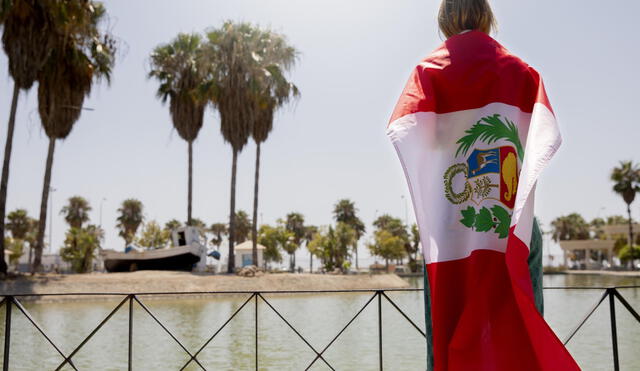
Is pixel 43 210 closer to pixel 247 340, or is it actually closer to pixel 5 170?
pixel 5 170

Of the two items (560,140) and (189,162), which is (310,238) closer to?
(189,162)

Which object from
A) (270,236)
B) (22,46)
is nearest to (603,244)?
Answer: (270,236)

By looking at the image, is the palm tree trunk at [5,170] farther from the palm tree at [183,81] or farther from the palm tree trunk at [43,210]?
the palm tree at [183,81]

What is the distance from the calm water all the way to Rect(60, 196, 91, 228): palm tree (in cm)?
4965

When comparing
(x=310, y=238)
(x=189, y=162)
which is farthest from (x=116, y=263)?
(x=310, y=238)

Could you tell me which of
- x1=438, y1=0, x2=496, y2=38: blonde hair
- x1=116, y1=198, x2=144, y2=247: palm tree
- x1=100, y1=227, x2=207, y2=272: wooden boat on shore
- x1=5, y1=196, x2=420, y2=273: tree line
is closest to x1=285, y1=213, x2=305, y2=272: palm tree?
Result: x1=5, y1=196, x2=420, y2=273: tree line

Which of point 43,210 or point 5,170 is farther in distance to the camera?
point 43,210

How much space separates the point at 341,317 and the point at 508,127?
13.0 m

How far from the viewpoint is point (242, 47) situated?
26297mm

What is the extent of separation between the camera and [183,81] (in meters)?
27.8

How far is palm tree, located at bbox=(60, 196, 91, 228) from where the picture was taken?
61.7 metres

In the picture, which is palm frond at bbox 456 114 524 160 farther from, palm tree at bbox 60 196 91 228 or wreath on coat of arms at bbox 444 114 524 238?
palm tree at bbox 60 196 91 228

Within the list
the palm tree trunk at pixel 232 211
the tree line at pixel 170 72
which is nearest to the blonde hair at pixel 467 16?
the tree line at pixel 170 72

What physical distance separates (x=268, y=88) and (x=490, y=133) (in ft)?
83.6
